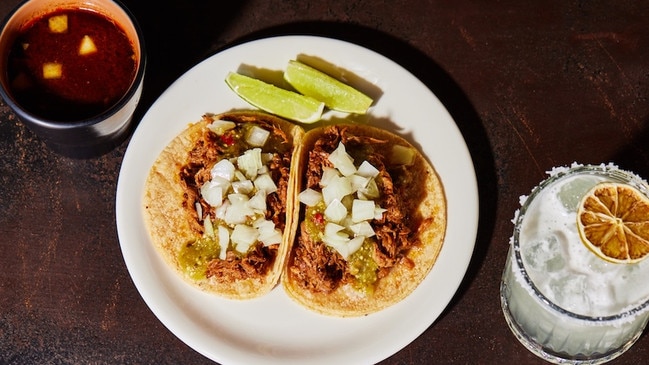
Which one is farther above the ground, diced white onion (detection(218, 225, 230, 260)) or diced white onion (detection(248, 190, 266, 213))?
diced white onion (detection(248, 190, 266, 213))

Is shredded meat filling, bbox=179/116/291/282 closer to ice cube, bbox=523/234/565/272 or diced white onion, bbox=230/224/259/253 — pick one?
diced white onion, bbox=230/224/259/253

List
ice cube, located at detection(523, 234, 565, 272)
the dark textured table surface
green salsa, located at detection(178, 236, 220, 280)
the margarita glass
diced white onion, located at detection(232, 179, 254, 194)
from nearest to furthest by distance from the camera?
1. the margarita glass
2. ice cube, located at detection(523, 234, 565, 272)
3. diced white onion, located at detection(232, 179, 254, 194)
4. green salsa, located at detection(178, 236, 220, 280)
5. the dark textured table surface

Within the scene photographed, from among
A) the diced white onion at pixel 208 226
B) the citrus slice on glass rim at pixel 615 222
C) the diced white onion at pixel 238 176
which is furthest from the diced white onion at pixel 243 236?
the citrus slice on glass rim at pixel 615 222

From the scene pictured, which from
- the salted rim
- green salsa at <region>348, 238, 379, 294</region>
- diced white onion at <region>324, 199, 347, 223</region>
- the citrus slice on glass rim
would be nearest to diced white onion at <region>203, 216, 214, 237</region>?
diced white onion at <region>324, 199, 347, 223</region>

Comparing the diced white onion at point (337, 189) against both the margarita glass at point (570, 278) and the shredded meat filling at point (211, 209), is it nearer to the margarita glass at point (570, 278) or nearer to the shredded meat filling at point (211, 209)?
the shredded meat filling at point (211, 209)

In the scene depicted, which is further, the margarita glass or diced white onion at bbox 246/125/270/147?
diced white onion at bbox 246/125/270/147
